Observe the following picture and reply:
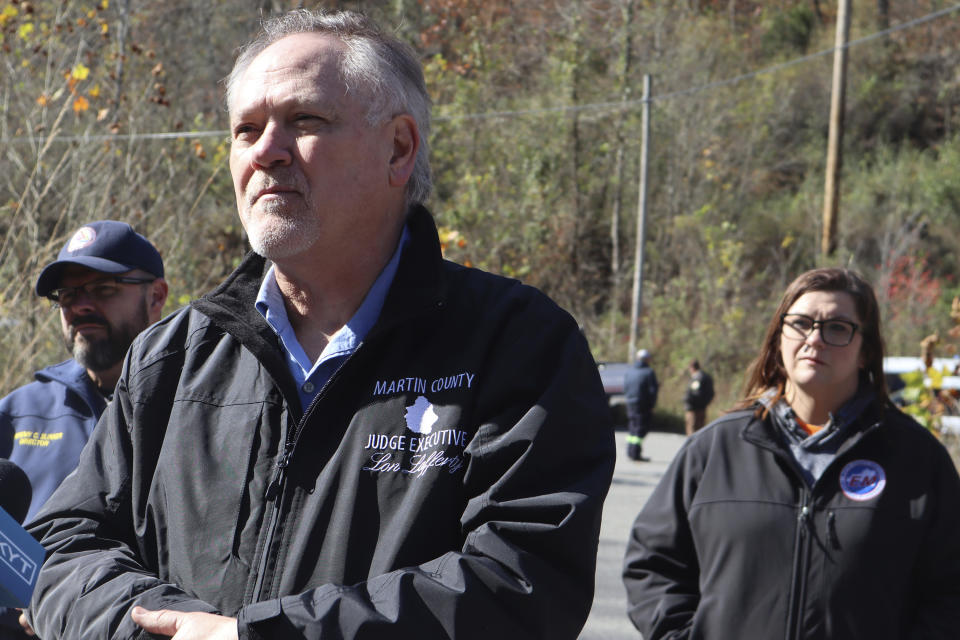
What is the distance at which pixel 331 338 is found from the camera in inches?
83.4

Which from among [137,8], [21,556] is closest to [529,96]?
[137,8]

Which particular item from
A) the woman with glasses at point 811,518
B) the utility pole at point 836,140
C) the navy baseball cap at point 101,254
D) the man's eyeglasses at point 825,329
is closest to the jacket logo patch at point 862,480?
the woman with glasses at point 811,518

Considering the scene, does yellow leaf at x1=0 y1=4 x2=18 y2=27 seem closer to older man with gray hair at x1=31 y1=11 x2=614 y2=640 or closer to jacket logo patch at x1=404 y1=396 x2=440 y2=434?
older man with gray hair at x1=31 y1=11 x2=614 y2=640

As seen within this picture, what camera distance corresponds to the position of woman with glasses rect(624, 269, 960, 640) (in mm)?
2938

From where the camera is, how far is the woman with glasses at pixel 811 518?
294cm

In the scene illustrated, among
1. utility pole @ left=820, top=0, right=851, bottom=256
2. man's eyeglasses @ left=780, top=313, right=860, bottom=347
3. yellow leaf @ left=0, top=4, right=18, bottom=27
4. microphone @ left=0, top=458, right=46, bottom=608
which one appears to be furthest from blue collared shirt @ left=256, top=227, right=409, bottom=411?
utility pole @ left=820, top=0, right=851, bottom=256

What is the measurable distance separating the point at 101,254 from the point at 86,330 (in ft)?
0.85

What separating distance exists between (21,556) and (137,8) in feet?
54.6

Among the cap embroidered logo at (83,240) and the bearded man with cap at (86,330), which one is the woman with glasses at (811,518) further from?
the cap embroidered logo at (83,240)

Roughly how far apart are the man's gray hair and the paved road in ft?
5.77

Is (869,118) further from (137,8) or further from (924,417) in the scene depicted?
(924,417)

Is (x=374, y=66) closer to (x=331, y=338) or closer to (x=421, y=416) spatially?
(x=331, y=338)

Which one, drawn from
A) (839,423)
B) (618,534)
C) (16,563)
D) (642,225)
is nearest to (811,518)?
(839,423)

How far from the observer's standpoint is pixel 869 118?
1330 inches
